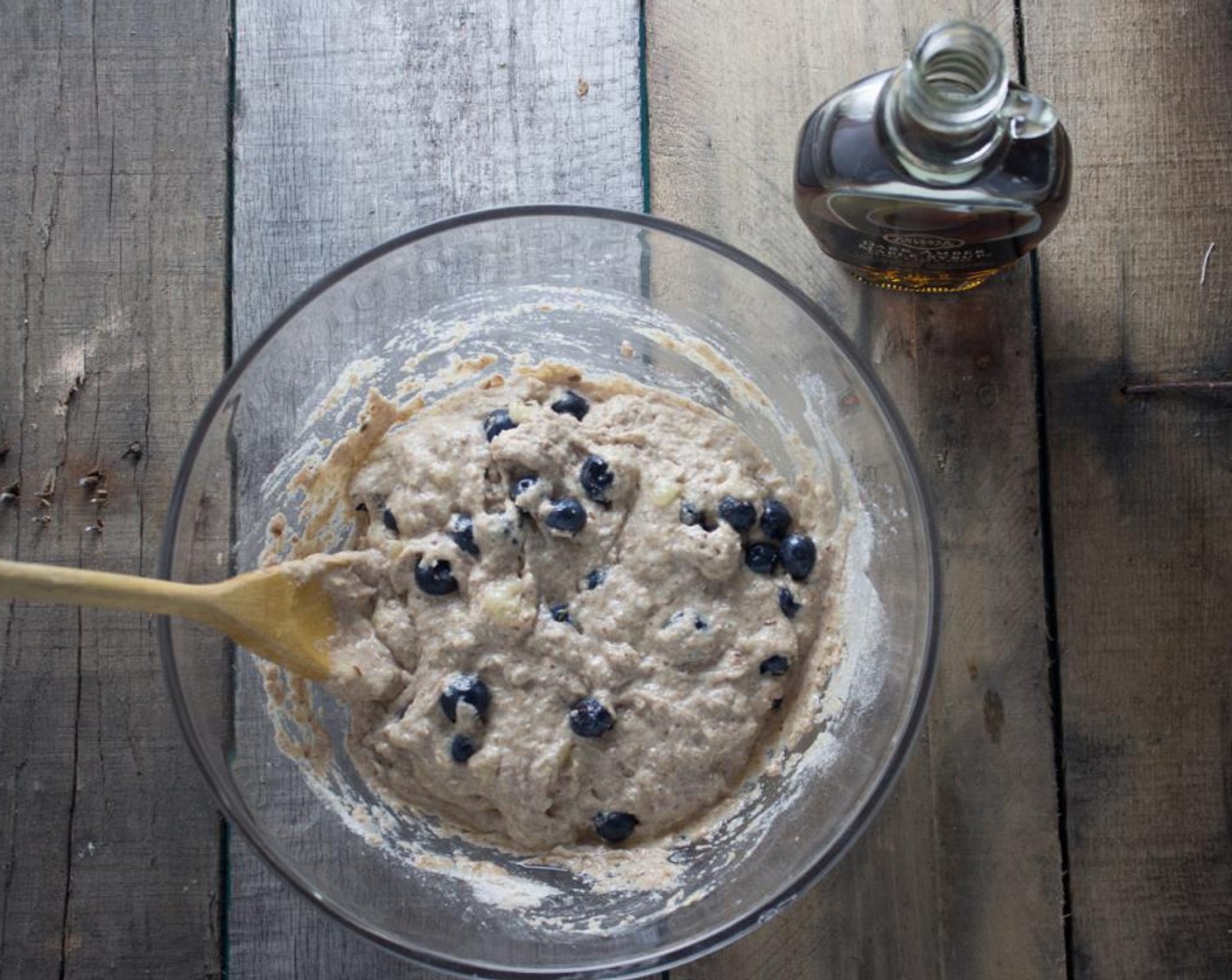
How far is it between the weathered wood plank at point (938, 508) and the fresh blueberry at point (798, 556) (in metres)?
0.28

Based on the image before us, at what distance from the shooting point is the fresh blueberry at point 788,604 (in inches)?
71.1

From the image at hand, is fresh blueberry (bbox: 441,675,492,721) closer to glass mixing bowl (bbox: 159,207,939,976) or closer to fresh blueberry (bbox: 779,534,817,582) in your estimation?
glass mixing bowl (bbox: 159,207,939,976)

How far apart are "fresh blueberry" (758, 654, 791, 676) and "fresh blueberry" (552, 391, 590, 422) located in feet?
1.55

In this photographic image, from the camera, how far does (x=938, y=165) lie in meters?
1.59

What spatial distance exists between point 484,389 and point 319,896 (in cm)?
80

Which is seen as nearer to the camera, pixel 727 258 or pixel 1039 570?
pixel 727 258

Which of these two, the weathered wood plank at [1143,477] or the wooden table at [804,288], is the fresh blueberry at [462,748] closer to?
the wooden table at [804,288]

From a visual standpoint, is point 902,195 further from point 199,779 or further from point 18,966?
point 18,966

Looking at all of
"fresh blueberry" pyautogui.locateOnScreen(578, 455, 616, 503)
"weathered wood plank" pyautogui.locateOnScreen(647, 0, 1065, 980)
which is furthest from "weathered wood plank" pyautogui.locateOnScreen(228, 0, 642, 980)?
"fresh blueberry" pyautogui.locateOnScreen(578, 455, 616, 503)

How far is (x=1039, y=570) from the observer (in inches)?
77.6

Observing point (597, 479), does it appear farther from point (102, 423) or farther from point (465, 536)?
point (102, 423)

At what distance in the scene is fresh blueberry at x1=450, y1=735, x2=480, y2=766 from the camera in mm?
1743

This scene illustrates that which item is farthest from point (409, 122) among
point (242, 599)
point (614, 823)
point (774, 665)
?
point (614, 823)

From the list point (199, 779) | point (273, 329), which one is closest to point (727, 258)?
point (273, 329)
